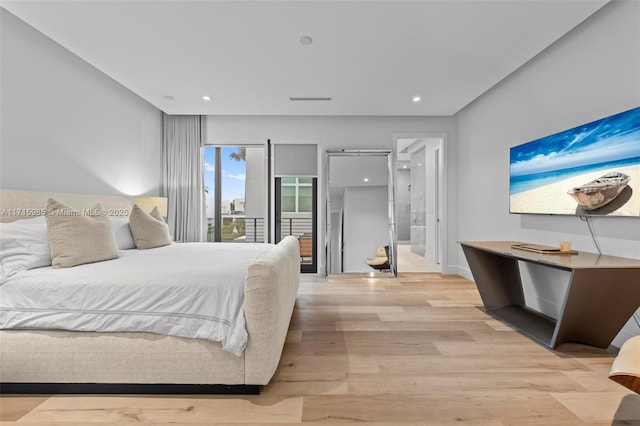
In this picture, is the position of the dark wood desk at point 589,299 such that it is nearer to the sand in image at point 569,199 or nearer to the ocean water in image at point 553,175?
the sand in image at point 569,199

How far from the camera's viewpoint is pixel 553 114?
8.86 ft

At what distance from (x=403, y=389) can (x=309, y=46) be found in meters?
2.74

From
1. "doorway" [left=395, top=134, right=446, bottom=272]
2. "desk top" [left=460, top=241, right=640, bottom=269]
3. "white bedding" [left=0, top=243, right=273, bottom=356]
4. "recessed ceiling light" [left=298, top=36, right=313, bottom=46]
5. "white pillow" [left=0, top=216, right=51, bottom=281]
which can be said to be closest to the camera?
"white bedding" [left=0, top=243, right=273, bottom=356]

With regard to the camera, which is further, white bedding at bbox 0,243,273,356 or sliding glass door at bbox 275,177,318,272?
sliding glass door at bbox 275,177,318,272

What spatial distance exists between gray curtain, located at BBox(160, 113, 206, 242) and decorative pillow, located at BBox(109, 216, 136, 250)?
72.5 inches

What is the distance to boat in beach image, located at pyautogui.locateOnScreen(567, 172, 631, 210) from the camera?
6.49 ft

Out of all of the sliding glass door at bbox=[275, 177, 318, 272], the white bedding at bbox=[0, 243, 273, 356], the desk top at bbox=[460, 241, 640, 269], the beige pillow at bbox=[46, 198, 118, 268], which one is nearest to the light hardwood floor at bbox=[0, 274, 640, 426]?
the white bedding at bbox=[0, 243, 273, 356]

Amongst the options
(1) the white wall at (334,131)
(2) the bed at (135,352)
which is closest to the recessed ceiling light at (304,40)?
(2) the bed at (135,352)

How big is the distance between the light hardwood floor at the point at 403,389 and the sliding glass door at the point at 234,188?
3.19m

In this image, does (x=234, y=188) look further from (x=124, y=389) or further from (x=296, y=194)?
(x=124, y=389)

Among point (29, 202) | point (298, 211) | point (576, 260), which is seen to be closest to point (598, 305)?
point (576, 260)

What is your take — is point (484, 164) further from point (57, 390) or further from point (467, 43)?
point (57, 390)

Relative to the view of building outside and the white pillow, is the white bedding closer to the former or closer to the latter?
the white pillow

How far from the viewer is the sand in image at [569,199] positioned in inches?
75.4
